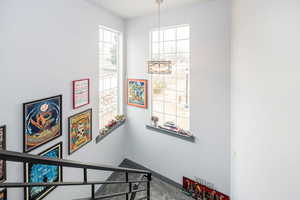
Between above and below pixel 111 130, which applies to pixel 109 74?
above

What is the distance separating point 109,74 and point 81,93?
108cm

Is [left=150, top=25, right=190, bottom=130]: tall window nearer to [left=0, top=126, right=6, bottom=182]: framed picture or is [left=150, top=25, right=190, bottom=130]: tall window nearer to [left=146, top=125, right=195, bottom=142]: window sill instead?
[left=146, top=125, right=195, bottom=142]: window sill

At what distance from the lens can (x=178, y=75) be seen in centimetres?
331

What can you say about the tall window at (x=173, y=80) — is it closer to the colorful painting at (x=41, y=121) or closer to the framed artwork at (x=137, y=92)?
the framed artwork at (x=137, y=92)

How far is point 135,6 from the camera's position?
9.92ft

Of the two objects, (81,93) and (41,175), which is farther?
(81,93)

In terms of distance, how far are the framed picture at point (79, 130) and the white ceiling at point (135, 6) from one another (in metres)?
1.92

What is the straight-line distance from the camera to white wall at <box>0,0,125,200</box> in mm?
1587

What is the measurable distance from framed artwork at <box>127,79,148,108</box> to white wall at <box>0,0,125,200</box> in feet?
3.37

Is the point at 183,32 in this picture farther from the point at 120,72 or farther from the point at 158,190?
the point at 158,190

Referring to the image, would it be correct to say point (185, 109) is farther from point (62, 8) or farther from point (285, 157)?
point (62, 8)

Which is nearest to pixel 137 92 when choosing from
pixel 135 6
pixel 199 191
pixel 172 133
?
pixel 172 133

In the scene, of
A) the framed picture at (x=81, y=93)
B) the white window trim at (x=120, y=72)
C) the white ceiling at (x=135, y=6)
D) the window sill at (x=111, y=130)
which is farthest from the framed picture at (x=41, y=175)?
the white ceiling at (x=135, y=6)

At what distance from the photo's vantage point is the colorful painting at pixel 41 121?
5.80ft
